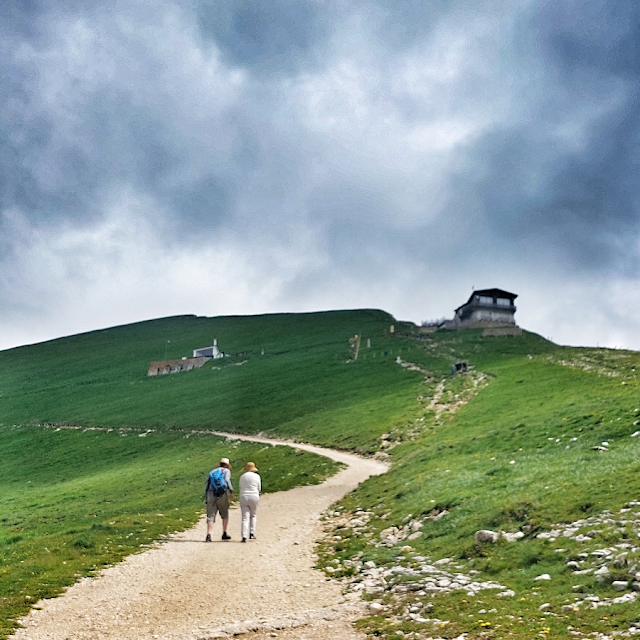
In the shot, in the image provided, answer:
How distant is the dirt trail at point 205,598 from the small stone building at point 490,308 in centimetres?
11501

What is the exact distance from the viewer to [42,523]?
32.4 m

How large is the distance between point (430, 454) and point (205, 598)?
22737 millimetres

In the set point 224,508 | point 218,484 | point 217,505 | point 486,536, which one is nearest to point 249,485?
point 218,484

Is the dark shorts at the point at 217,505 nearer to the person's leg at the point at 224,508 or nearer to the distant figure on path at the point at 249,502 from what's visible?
the person's leg at the point at 224,508

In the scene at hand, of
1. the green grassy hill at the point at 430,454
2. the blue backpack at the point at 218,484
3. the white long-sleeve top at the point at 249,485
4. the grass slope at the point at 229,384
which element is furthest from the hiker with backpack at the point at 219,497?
the grass slope at the point at 229,384

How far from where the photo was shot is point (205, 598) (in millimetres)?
15164

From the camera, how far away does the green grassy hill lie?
1339 cm

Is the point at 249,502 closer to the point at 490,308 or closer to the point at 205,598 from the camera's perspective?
the point at 205,598

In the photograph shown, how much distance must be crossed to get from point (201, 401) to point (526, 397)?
54345 mm

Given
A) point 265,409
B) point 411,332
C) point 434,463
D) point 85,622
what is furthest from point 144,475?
point 411,332

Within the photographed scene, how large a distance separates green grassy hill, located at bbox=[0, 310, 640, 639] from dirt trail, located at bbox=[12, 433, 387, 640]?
1.18 metres

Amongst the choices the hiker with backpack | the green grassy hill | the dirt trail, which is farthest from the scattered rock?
the hiker with backpack

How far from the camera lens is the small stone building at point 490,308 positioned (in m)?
132

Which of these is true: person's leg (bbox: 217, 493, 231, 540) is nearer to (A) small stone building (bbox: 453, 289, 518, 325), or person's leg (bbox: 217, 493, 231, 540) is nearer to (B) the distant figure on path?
(B) the distant figure on path
